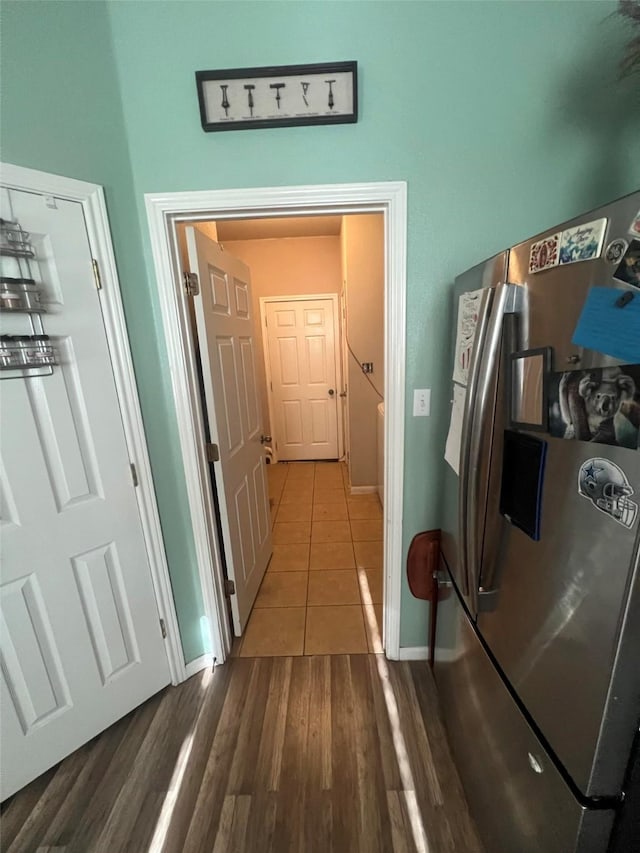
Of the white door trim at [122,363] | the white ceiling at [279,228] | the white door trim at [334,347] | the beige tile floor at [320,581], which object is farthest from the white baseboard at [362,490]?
the white ceiling at [279,228]

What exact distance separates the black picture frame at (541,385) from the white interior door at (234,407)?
45.5 inches

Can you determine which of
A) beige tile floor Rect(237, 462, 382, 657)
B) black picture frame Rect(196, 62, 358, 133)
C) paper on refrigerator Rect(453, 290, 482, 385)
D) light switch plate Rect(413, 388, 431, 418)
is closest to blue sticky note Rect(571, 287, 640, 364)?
paper on refrigerator Rect(453, 290, 482, 385)

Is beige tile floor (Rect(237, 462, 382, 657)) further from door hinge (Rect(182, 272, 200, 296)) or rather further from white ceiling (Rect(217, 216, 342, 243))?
white ceiling (Rect(217, 216, 342, 243))

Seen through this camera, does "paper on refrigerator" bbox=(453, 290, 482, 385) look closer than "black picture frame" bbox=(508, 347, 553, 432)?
No

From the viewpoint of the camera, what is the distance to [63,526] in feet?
3.80

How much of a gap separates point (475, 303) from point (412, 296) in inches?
14.7

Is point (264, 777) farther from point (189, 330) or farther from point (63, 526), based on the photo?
point (189, 330)

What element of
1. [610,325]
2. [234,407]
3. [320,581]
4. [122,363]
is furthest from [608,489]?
[320,581]

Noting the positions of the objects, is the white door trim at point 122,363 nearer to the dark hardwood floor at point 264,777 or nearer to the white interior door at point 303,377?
the dark hardwood floor at point 264,777

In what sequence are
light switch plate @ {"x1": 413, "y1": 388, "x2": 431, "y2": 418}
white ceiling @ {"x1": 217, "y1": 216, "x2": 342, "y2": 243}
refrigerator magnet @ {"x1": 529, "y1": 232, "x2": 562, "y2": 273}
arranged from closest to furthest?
refrigerator magnet @ {"x1": 529, "y1": 232, "x2": 562, "y2": 273} → light switch plate @ {"x1": 413, "y1": 388, "x2": 431, "y2": 418} → white ceiling @ {"x1": 217, "y1": 216, "x2": 342, "y2": 243}

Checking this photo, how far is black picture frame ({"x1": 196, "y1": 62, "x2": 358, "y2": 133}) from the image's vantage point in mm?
1087

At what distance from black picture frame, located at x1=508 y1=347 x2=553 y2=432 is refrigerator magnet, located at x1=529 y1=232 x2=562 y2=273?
0.16m

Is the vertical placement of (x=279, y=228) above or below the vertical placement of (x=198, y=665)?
above

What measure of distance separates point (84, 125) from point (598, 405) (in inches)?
64.7
